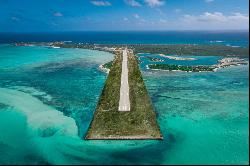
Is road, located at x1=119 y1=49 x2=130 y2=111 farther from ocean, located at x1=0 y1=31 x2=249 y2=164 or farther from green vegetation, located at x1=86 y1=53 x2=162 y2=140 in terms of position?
ocean, located at x1=0 y1=31 x2=249 y2=164

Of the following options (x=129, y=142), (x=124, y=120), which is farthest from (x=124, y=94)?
(x=129, y=142)

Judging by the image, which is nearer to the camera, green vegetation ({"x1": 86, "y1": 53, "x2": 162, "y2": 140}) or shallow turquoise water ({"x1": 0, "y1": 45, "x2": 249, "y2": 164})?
shallow turquoise water ({"x1": 0, "y1": 45, "x2": 249, "y2": 164})

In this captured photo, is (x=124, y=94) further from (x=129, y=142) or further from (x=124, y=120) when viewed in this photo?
(x=129, y=142)

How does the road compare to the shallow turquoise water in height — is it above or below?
above

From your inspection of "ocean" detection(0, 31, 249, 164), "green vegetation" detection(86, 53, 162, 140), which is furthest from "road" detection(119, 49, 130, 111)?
"ocean" detection(0, 31, 249, 164)

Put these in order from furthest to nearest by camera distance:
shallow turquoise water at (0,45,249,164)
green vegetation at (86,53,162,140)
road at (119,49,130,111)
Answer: road at (119,49,130,111)
green vegetation at (86,53,162,140)
shallow turquoise water at (0,45,249,164)

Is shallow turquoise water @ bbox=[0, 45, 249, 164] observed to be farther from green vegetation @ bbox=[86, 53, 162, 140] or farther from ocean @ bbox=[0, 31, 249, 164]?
green vegetation @ bbox=[86, 53, 162, 140]

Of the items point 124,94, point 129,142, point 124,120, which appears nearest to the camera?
point 129,142

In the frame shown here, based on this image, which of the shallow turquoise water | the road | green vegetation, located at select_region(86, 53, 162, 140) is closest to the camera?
the shallow turquoise water

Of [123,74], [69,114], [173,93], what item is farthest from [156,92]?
[69,114]
